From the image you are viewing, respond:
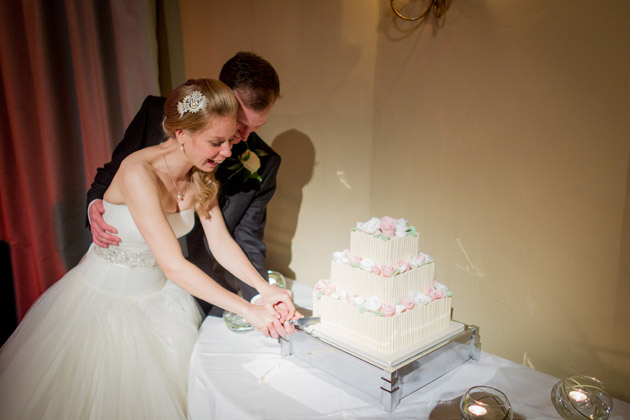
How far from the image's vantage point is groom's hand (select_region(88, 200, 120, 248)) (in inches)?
75.2

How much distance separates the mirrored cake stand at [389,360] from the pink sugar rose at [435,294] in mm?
153

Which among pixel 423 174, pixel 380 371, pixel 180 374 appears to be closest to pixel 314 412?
pixel 380 371

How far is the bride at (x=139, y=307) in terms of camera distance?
1.64m

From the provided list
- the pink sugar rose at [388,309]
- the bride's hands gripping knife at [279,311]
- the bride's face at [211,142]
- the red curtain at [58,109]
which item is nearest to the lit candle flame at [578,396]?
the pink sugar rose at [388,309]

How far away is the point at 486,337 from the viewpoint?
208cm

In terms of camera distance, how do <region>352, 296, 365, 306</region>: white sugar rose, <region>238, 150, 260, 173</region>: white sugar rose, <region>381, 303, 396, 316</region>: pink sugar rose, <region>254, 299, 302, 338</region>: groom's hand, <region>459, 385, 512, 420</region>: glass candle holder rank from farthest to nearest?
<region>238, 150, 260, 173</region>: white sugar rose < <region>254, 299, 302, 338</region>: groom's hand < <region>352, 296, 365, 306</region>: white sugar rose < <region>381, 303, 396, 316</region>: pink sugar rose < <region>459, 385, 512, 420</region>: glass candle holder

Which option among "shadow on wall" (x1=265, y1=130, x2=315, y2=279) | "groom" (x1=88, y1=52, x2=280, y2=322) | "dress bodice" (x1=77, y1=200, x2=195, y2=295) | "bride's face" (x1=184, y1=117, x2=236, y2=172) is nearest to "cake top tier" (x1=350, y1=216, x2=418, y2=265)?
"bride's face" (x1=184, y1=117, x2=236, y2=172)

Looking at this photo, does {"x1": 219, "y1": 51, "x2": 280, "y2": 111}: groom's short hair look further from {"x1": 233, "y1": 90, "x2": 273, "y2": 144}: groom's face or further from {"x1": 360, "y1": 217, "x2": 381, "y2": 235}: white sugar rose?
{"x1": 360, "y1": 217, "x2": 381, "y2": 235}: white sugar rose

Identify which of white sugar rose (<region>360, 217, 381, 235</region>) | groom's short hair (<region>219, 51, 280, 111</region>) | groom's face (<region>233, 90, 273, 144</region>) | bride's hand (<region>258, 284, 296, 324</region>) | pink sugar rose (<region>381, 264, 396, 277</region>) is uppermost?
groom's short hair (<region>219, 51, 280, 111</region>)

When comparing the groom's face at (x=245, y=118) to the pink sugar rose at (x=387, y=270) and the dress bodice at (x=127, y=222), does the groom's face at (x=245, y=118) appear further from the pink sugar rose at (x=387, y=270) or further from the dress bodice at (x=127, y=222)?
the pink sugar rose at (x=387, y=270)

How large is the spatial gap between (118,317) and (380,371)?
1.14m

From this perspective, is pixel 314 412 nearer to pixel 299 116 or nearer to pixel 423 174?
pixel 423 174

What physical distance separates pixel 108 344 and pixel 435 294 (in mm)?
1342

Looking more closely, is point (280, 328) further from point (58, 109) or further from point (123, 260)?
point (58, 109)
